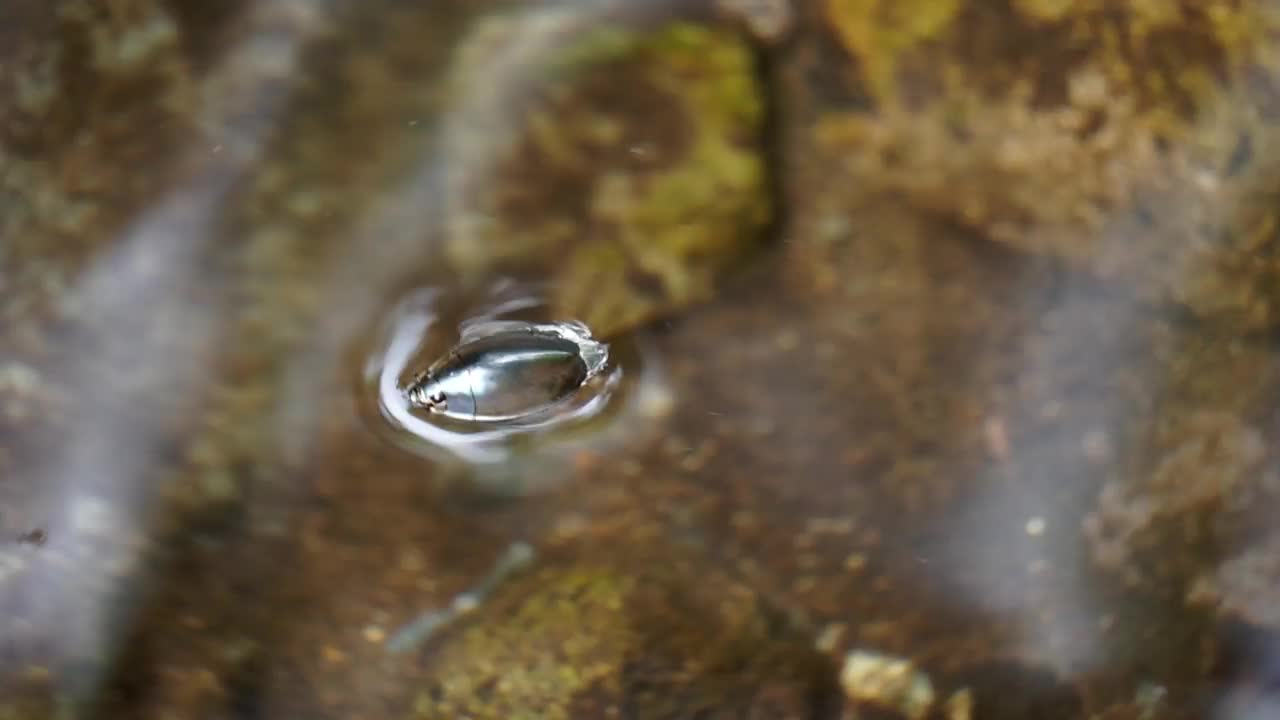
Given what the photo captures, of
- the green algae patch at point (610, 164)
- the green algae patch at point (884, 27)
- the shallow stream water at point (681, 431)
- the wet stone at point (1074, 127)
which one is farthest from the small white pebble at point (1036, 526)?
the green algae patch at point (884, 27)

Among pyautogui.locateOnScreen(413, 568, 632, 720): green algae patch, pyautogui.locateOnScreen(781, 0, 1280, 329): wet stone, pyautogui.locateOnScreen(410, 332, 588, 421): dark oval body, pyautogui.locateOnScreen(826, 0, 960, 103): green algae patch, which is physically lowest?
pyautogui.locateOnScreen(413, 568, 632, 720): green algae patch

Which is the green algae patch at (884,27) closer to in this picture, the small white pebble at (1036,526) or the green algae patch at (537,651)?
the small white pebble at (1036,526)

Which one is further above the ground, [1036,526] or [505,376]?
[505,376]

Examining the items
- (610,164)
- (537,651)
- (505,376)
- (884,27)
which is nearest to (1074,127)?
(884,27)

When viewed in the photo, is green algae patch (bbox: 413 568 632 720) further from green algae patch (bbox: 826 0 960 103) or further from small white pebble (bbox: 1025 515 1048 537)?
green algae patch (bbox: 826 0 960 103)

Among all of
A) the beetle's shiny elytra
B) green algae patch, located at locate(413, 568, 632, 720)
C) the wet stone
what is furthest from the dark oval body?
the wet stone

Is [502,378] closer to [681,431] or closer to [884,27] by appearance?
[681,431]

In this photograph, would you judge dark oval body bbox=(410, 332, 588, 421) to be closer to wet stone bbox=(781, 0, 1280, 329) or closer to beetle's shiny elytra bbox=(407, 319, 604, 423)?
beetle's shiny elytra bbox=(407, 319, 604, 423)

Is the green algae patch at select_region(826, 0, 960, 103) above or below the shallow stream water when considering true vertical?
above
